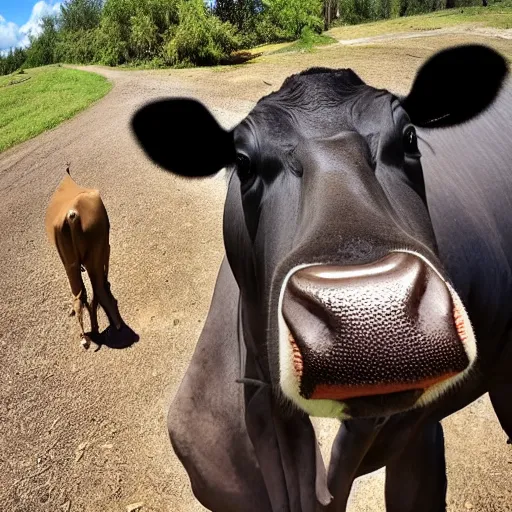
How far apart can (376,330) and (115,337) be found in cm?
604

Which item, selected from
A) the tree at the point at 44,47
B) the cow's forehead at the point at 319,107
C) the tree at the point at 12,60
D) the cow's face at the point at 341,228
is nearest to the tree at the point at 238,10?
the tree at the point at 44,47

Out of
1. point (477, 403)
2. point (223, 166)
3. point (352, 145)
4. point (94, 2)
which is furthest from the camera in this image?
point (94, 2)

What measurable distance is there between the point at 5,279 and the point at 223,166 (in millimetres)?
7572

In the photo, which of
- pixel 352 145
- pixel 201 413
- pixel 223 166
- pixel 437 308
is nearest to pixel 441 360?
pixel 437 308

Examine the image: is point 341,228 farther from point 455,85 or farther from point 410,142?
point 455,85

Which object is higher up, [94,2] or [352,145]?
[352,145]

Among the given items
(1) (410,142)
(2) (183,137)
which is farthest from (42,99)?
(1) (410,142)

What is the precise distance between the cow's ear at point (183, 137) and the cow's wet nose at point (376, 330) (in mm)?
1458

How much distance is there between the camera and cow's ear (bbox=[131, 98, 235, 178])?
2436 mm

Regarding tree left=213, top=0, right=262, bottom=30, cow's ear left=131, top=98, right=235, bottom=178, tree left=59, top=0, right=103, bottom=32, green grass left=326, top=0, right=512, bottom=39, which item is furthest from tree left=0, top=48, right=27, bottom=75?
cow's ear left=131, top=98, right=235, bottom=178

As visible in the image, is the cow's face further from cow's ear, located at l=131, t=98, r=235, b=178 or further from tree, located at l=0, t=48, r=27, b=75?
tree, located at l=0, t=48, r=27, b=75

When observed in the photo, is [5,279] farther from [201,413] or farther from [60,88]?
[60,88]

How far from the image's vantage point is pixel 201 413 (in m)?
2.82

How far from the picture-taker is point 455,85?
233 centimetres
